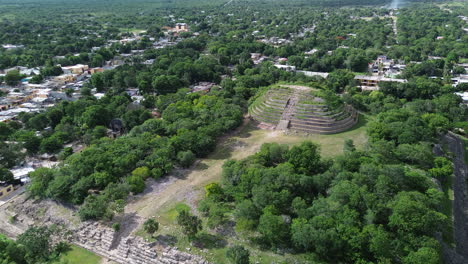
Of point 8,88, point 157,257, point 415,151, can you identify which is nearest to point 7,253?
point 157,257

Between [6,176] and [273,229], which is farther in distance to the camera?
[6,176]

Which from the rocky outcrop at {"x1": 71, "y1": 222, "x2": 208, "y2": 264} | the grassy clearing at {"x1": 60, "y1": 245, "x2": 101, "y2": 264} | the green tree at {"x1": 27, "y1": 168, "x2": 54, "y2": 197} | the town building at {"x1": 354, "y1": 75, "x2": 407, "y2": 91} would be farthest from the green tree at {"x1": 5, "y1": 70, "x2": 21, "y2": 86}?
the town building at {"x1": 354, "y1": 75, "x2": 407, "y2": 91}

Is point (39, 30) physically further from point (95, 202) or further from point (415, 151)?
point (415, 151)

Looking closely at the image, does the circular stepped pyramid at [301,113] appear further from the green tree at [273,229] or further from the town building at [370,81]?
the green tree at [273,229]

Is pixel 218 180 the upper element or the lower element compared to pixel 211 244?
upper

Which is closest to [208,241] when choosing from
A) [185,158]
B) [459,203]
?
[185,158]

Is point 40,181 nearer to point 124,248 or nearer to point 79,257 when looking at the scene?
point 79,257
